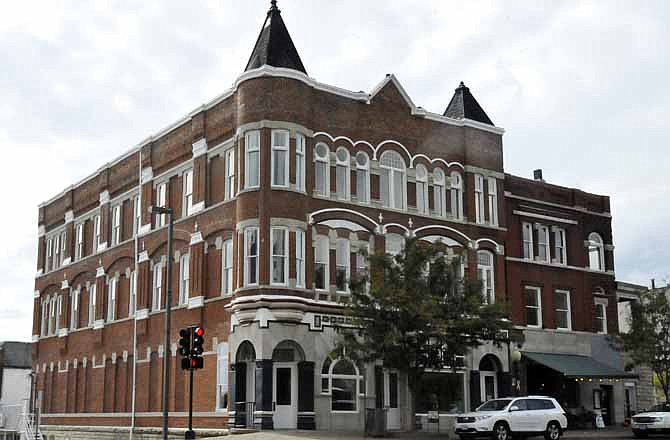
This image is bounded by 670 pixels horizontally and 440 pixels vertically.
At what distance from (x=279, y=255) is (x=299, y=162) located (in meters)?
3.94

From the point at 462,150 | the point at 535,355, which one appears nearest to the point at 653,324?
the point at 535,355

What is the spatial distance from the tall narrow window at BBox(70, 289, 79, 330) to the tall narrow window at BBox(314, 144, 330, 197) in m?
21.1

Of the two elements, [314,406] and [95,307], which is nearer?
[314,406]

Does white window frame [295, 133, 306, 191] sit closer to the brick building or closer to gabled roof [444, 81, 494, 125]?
the brick building

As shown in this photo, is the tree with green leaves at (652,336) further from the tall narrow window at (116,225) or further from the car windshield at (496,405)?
the tall narrow window at (116,225)

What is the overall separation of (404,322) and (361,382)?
21.6 ft

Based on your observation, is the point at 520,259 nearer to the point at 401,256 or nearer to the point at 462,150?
the point at 462,150

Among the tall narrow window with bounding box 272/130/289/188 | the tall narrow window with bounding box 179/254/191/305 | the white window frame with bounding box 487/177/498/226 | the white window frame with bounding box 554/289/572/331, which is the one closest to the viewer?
the tall narrow window with bounding box 272/130/289/188

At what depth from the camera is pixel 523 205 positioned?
4800 cm

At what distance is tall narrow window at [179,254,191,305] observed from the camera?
42125 millimetres

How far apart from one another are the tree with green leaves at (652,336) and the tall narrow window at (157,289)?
71.5ft

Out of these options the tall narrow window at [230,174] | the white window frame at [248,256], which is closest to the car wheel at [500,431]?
the white window frame at [248,256]

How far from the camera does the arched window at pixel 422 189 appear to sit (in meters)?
42.5

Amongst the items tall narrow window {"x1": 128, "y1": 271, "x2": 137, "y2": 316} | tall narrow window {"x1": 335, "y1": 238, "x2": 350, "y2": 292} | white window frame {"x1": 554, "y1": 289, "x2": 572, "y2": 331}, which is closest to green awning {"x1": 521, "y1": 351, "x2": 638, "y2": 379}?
white window frame {"x1": 554, "y1": 289, "x2": 572, "y2": 331}
